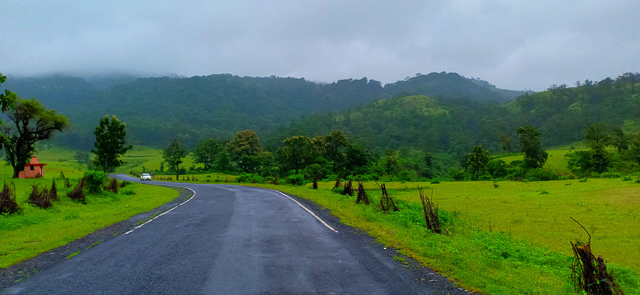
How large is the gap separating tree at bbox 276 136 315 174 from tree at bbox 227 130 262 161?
26.2m

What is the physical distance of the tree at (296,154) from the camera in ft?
226

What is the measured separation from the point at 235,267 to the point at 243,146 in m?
87.1

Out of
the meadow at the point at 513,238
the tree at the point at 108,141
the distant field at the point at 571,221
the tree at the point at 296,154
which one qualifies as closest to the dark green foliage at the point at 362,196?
the meadow at the point at 513,238

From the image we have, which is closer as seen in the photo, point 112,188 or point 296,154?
point 112,188

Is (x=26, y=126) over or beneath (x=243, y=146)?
over

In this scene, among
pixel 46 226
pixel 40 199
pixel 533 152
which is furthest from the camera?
pixel 533 152

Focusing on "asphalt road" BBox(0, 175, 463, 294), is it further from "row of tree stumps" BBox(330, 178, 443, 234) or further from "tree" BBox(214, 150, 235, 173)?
"tree" BBox(214, 150, 235, 173)

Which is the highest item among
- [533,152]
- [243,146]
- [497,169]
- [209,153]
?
[243,146]

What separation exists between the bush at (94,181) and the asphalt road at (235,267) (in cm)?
1652

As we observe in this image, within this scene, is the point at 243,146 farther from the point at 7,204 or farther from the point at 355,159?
the point at 7,204

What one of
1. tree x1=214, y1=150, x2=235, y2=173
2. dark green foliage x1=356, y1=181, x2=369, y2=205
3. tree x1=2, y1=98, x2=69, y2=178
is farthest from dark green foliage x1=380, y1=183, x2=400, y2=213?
tree x1=214, y1=150, x2=235, y2=173

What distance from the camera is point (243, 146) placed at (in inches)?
3684

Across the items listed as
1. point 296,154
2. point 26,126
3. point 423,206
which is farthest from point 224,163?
point 423,206

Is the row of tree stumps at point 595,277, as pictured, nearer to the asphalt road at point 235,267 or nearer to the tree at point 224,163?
the asphalt road at point 235,267
